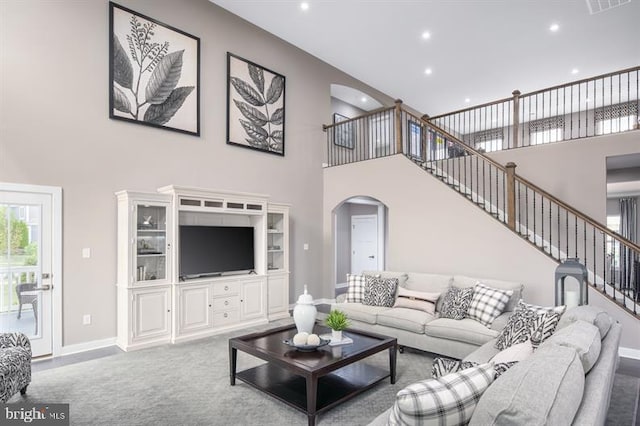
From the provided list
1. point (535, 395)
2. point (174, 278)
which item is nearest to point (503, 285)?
point (535, 395)

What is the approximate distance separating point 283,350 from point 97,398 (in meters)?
1.70

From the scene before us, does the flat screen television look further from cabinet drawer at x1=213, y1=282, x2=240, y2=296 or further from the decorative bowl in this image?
the decorative bowl

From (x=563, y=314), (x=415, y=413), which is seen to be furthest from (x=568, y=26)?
(x=415, y=413)

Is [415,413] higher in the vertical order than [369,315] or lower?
higher

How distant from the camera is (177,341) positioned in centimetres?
480

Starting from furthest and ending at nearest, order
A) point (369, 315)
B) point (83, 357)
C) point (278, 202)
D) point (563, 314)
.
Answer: point (278, 202) → point (369, 315) → point (83, 357) → point (563, 314)

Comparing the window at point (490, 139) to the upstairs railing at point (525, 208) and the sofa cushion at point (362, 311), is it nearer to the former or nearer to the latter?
the upstairs railing at point (525, 208)

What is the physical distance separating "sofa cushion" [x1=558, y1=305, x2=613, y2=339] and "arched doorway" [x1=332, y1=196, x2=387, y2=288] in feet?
21.5

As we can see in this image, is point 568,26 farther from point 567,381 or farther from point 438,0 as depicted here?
point 567,381

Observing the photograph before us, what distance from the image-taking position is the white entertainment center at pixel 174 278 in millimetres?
4605

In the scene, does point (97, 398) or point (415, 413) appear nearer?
point (415, 413)

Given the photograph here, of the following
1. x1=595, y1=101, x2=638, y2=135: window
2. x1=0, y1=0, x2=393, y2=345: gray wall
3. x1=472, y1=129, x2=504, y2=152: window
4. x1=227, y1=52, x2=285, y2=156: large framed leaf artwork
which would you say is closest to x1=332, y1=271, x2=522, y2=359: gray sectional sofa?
x1=0, y1=0, x2=393, y2=345: gray wall

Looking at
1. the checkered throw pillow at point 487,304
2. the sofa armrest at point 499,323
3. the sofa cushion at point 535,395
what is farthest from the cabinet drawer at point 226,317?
the sofa cushion at point 535,395

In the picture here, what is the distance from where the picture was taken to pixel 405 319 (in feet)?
14.2
